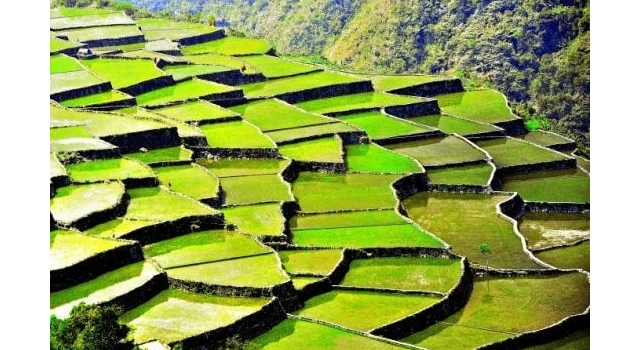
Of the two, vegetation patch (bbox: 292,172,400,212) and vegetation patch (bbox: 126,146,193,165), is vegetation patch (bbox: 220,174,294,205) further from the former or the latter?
vegetation patch (bbox: 126,146,193,165)

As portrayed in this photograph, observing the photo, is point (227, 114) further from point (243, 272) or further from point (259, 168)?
point (243, 272)

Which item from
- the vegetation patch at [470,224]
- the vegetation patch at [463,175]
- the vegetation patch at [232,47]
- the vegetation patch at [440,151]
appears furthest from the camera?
the vegetation patch at [232,47]

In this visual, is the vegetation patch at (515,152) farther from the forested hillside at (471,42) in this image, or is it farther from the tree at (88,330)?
the tree at (88,330)

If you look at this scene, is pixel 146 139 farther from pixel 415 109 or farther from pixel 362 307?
pixel 415 109

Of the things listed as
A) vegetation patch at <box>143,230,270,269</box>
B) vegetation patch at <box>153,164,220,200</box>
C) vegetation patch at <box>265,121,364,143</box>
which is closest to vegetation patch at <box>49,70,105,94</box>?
vegetation patch at <box>153,164,220,200</box>

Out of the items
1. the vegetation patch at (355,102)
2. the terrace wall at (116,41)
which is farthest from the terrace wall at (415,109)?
the terrace wall at (116,41)

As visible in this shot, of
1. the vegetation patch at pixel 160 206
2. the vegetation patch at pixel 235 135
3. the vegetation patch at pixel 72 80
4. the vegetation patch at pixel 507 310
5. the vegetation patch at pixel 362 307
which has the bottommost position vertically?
the vegetation patch at pixel 507 310
